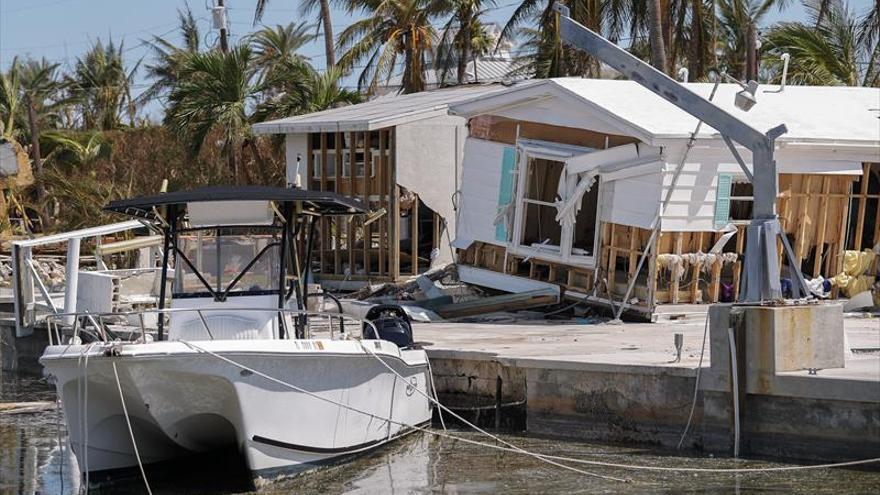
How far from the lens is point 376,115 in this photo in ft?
83.3

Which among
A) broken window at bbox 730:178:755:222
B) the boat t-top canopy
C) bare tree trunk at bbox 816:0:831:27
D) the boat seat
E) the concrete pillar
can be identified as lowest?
the concrete pillar

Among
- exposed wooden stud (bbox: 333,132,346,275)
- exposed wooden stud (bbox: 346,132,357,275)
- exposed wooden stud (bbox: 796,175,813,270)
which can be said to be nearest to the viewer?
exposed wooden stud (bbox: 796,175,813,270)

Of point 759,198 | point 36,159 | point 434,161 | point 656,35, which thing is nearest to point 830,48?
point 656,35

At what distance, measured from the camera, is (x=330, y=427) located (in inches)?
534

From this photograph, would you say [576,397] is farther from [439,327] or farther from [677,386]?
[439,327]

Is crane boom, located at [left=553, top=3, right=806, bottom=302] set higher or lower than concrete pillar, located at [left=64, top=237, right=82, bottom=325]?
higher

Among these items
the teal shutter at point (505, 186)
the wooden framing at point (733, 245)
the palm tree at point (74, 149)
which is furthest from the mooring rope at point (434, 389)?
the palm tree at point (74, 149)

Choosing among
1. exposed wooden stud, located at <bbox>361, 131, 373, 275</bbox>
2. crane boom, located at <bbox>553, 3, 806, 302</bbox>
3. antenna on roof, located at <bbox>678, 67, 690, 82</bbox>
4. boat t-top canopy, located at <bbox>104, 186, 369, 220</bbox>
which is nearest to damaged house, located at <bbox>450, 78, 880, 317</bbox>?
antenna on roof, located at <bbox>678, 67, 690, 82</bbox>

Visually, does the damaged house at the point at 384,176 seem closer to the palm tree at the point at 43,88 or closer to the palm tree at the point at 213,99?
the palm tree at the point at 213,99

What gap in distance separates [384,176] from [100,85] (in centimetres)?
3499

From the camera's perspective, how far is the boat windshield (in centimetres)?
1426

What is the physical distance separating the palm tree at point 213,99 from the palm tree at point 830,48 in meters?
12.1

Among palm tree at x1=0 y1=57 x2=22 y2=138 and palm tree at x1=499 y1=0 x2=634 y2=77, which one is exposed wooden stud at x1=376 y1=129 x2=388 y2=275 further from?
palm tree at x1=0 y1=57 x2=22 y2=138

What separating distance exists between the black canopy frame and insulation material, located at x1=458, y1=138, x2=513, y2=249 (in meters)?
7.47
